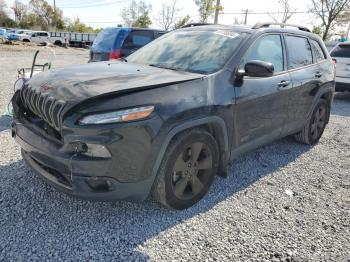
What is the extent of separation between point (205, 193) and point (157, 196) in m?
0.61

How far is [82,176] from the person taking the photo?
7.82 ft

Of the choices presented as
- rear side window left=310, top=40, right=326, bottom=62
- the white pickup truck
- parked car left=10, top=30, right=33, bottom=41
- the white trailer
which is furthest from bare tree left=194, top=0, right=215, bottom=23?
rear side window left=310, top=40, right=326, bottom=62

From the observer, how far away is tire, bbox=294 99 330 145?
16.2ft

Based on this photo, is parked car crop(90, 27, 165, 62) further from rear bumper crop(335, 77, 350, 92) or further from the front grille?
rear bumper crop(335, 77, 350, 92)

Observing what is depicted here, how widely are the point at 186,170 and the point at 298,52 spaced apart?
2.56 m

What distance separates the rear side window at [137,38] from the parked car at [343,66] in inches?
225

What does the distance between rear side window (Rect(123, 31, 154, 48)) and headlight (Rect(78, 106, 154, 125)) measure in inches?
265

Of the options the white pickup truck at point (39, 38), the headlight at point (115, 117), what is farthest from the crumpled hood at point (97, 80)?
the white pickup truck at point (39, 38)

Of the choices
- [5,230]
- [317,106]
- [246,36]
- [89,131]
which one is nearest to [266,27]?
[246,36]

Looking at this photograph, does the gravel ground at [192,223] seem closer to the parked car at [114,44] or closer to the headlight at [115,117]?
the headlight at [115,117]

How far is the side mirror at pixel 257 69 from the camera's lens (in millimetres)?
3117

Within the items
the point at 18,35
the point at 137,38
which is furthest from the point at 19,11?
the point at 137,38

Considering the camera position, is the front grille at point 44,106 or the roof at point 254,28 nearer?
the front grille at point 44,106

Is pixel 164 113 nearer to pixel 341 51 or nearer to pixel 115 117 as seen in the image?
pixel 115 117
